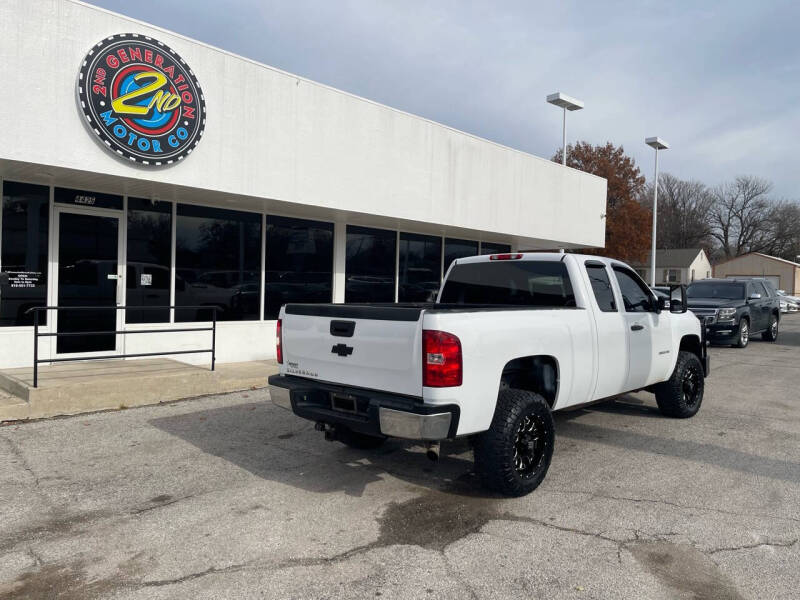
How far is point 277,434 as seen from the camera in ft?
21.7

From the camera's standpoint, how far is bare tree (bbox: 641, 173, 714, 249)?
79.6 metres

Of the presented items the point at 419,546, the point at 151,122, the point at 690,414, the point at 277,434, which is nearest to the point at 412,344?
the point at 419,546

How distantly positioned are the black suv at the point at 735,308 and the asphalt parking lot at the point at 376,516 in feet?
31.4

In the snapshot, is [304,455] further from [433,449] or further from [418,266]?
[418,266]

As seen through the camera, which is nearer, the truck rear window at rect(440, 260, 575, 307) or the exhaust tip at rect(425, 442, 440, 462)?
the exhaust tip at rect(425, 442, 440, 462)

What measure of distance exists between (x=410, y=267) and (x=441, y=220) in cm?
175

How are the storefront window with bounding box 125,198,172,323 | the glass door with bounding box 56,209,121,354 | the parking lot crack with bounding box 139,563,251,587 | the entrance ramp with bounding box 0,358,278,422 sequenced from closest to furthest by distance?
the parking lot crack with bounding box 139,563,251,587 < the entrance ramp with bounding box 0,358,278,422 < the glass door with bounding box 56,209,121,354 < the storefront window with bounding box 125,198,172,323

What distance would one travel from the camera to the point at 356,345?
4.55 m

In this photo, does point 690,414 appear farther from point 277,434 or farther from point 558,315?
point 277,434

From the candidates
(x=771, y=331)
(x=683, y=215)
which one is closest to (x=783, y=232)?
(x=683, y=215)

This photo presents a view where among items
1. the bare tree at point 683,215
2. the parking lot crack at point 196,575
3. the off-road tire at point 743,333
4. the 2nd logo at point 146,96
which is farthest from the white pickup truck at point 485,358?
the bare tree at point 683,215

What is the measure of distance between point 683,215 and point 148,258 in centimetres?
8420

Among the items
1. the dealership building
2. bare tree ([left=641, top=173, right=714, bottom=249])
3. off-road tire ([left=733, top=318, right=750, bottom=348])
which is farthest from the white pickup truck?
bare tree ([left=641, top=173, right=714, bottom=249])

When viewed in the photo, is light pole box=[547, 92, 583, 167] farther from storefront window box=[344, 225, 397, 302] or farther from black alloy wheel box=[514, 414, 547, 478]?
black alloy wheel box=[514, 414, 547, 478]
